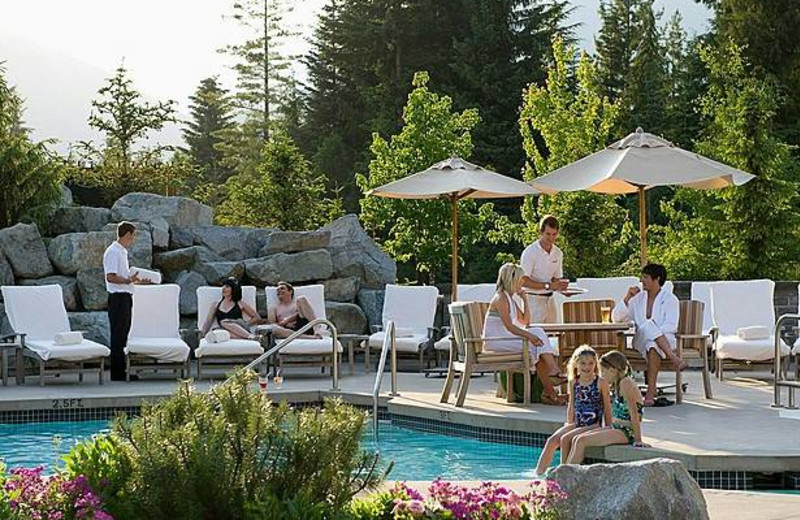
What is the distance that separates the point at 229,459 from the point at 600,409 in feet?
11.8

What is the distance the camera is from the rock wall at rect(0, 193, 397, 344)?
14219 millimetres

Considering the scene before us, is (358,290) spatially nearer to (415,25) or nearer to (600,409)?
(600,409)

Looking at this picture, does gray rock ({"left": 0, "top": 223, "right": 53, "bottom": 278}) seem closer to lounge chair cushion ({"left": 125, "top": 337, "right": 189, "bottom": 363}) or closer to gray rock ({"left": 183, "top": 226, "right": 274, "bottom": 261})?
gray rock ({"left": 183, "top": 226, "right": 274, "bottom": 261})

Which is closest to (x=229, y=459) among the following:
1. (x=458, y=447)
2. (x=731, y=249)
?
(x=458, y=447)

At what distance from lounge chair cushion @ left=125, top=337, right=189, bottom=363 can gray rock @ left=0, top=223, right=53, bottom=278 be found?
2.37 m

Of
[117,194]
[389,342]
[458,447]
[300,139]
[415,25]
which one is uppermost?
[415,25]

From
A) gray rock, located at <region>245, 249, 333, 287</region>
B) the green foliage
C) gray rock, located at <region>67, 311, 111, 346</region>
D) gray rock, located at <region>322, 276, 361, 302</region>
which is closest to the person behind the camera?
gray rock, located at <region>67, 311, 111, 346</region>

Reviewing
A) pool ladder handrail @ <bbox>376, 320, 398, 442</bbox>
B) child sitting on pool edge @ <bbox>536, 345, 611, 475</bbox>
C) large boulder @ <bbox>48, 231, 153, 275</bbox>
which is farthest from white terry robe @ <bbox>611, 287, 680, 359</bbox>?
large boulder @ <bbox>48, 231, 153, 275</bbox>

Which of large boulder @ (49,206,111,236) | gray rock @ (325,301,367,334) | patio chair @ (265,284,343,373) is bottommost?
patio chair @ (265,284,343,373)

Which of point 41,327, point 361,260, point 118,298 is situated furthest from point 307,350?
point 361,260

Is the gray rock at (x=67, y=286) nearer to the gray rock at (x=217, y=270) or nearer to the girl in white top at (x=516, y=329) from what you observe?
the gray rock at (x=217, y=270)

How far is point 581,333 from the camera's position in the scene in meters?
10.7

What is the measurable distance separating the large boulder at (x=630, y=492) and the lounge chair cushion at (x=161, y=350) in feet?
25.0

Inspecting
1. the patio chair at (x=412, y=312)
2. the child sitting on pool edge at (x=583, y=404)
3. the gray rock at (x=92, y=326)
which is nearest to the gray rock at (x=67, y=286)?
the gray rock at (x=92, y=326)
